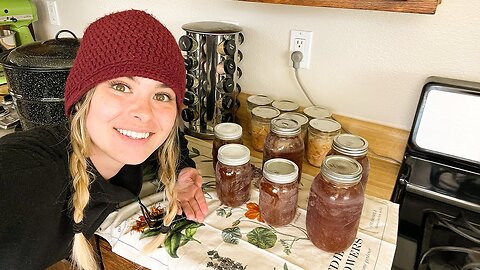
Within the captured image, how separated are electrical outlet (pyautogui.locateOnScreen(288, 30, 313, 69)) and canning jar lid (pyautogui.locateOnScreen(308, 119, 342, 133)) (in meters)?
0.19

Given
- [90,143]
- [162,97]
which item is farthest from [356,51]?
[90,143]

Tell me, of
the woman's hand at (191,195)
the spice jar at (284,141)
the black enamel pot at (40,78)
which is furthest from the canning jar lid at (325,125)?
the black enamel pot at (40,78)

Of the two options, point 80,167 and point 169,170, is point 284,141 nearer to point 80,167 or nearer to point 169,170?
point 169,170

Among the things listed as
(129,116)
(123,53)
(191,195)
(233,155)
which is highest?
(123,53)

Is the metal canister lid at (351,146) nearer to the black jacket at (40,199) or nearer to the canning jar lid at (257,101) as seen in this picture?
the canning jar lid at (257,101)

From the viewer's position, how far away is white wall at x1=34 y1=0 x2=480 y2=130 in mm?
847

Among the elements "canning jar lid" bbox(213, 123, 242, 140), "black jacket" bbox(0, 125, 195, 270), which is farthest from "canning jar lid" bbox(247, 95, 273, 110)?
"black jacket" bbox(0, 125, 195, 270)

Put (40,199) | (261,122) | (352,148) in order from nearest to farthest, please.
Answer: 1. (40,199)
2. (352,148)
3. (261,122)

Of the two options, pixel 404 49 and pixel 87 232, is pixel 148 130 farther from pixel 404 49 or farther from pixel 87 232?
pixel 404 49

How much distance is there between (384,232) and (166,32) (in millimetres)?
605

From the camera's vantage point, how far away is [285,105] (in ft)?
3.41

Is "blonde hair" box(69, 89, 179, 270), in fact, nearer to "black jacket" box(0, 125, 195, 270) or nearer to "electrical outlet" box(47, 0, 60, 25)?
"black jacket" box(0, 125, 195, 270)

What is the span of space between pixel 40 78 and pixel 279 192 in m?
0.65

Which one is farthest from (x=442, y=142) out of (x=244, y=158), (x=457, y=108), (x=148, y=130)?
(x=148, y=130)
